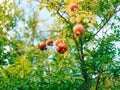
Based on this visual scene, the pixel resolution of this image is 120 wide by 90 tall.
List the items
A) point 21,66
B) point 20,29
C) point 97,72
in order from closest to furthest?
point 21,66 < point 97,72 < point 20,29

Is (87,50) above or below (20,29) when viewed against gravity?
below

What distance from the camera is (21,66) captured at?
20.0 feet

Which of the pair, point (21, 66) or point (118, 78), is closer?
point (21, 66)

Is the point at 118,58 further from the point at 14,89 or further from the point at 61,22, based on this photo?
the point at 14,89

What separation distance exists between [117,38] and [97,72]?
3.69 ft

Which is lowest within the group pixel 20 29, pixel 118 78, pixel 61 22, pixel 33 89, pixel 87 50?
pixel 33 89

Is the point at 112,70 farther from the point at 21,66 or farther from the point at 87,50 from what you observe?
the point at 21,66

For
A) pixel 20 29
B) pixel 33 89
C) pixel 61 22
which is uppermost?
pixel 20 29

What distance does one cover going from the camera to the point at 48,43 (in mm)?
4668

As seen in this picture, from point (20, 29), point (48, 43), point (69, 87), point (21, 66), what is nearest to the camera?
point (48, 43)

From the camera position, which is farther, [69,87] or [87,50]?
[87,50]

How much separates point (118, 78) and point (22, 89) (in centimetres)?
367

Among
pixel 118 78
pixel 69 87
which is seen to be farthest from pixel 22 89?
pixel 118 78

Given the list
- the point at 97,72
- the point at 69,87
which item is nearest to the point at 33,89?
the point at 69,87
